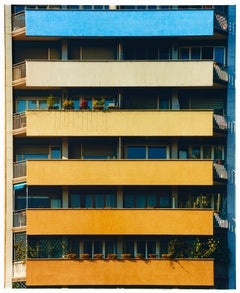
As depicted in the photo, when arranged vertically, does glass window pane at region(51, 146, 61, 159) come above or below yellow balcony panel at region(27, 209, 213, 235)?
above

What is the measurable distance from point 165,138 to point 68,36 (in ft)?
22.9

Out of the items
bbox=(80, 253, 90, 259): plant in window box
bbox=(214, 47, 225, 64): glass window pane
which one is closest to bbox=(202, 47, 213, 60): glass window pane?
bbox=(214, 47, 225, 64): glass window pane

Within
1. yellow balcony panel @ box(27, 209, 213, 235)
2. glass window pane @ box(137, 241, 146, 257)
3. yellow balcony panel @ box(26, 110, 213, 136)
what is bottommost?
glass window pane @ box(137, 241, 146, 257)

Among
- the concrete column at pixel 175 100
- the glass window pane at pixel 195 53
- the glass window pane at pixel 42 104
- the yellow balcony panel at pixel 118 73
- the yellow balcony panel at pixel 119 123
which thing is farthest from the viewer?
the glass window pane at pixel 42 104

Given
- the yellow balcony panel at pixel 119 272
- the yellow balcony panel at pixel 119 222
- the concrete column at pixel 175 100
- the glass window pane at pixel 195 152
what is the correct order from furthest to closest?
the glass window pane at pixel 195 152 → the concrete column at pixel 175 100 → the yellow balcony panel at pixel 119 222 → the yellow balcony panel at pixel 119 272

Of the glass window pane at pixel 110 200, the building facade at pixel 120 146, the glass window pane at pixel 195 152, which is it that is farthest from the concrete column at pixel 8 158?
the glass window pane at pixel 195 152

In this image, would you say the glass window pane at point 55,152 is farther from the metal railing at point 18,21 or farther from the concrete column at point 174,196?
the metal railing at point 18,21

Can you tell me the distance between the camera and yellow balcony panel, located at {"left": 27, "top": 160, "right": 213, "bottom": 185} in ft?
168

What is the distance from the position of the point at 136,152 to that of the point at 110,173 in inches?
89.0

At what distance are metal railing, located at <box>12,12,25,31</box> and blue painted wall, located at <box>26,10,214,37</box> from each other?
3.05ft

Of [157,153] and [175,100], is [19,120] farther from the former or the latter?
[175,100]

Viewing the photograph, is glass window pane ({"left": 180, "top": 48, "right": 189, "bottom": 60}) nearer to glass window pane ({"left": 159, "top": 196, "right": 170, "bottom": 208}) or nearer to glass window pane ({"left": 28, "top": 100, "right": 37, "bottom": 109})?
glass window pane ({"left": 159, "top": 196, "right": 170, "bottom": 208})

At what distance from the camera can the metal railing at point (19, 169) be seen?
172 ft

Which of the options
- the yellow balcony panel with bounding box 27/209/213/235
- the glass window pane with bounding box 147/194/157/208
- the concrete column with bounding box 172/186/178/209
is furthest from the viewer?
the glass window pane with bounding box 147/194/157/208
